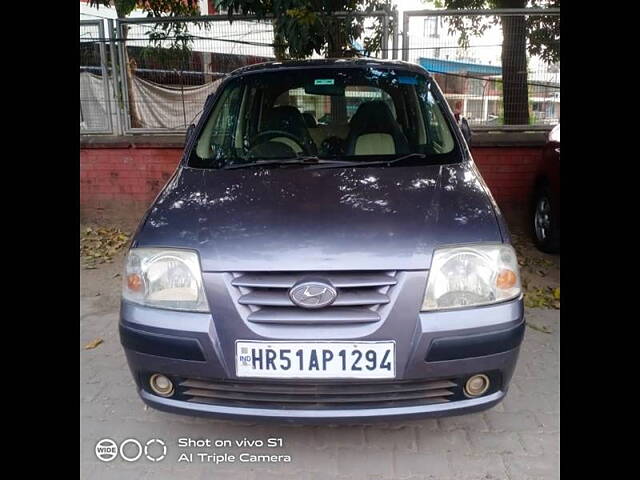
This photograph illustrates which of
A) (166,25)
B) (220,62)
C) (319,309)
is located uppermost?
(166,25)

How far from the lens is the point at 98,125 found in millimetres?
6168

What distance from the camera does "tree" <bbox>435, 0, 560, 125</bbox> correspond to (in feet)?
18.3

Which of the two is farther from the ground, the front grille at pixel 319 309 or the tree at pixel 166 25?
the tree at pixel 166 25

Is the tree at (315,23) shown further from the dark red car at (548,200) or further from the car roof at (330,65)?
the dark red car at (548,200)

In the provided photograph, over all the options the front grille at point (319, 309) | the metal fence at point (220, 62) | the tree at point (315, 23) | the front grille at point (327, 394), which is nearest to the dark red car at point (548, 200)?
the metal fence at point (220, 62)

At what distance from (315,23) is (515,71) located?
7.85ft

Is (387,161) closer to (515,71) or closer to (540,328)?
(540,328)

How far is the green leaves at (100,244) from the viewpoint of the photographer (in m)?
5.04

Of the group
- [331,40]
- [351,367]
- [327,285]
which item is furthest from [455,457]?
[331,40]

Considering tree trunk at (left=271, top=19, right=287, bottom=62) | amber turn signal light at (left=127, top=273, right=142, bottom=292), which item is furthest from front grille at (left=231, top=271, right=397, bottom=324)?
tree trunk at (left=271, top=19, right=287, bottom=62)

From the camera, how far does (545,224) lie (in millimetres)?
4898

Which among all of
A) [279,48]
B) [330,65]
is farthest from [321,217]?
[279,48]

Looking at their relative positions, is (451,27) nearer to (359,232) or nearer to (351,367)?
(359,232)

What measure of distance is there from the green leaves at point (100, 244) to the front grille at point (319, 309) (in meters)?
3.41
